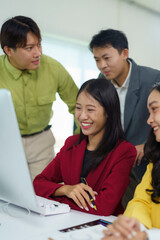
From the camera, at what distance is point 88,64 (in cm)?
459

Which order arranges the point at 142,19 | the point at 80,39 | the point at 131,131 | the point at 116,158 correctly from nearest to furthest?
the point at 116,158 < the point at 131,131 < the point at 80,39 < the point at 142,19

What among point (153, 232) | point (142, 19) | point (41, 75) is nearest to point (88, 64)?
point (142, 19)

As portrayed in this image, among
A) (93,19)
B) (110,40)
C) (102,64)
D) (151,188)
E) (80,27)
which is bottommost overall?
(151,188)

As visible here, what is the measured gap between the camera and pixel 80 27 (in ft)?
14.4

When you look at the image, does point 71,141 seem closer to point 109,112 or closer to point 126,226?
point 109,112

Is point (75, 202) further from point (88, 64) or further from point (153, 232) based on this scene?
point (88, 64)

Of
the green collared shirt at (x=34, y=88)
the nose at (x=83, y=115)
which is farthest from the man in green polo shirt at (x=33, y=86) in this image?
the nose at (x=83, y=115)

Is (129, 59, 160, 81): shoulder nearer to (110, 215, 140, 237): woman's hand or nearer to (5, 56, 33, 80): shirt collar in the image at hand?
(5, 56, 33, 80): shirt collar

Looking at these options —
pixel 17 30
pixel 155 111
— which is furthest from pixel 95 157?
pixel 17 30

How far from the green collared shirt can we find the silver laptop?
106 centimetres

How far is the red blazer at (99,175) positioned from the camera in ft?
4.08

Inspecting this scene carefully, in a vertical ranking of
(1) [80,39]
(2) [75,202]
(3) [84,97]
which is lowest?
(2) [75,202]

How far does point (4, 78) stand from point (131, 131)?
92cm

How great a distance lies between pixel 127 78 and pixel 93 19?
2.77 meters
